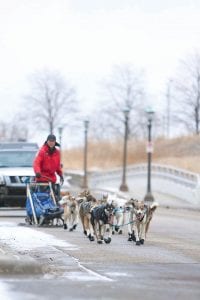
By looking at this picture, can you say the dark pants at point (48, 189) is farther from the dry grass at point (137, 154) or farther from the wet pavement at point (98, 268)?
the dry grass at point (137, 154)

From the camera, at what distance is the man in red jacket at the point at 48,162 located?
1830cm

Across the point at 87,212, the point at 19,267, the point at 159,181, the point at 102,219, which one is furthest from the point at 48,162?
the point at 159,181

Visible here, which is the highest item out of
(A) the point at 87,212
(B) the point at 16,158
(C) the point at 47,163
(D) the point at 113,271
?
(B) the point at 16,158

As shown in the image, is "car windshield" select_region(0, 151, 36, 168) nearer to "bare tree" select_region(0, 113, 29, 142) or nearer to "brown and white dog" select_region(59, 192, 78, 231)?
"brown and white dog" select_region(59, 192, 78, 231)

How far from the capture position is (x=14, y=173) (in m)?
23.2

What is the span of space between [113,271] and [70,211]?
6.89 meters

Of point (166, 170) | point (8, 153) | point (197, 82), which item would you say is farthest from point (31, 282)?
point (197, 82)

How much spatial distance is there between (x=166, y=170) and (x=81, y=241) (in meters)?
33.6

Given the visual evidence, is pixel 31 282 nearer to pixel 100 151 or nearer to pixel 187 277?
pixel 187 277

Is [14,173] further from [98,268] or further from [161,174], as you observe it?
[161,174]

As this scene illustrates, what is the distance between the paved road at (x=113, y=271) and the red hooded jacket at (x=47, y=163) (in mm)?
2461

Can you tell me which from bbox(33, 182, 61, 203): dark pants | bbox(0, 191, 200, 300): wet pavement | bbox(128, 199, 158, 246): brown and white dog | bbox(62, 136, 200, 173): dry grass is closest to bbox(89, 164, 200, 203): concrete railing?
bbox(62, 136, 200, 173): dry grass

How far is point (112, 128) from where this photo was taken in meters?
90.3

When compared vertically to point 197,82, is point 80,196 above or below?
below
